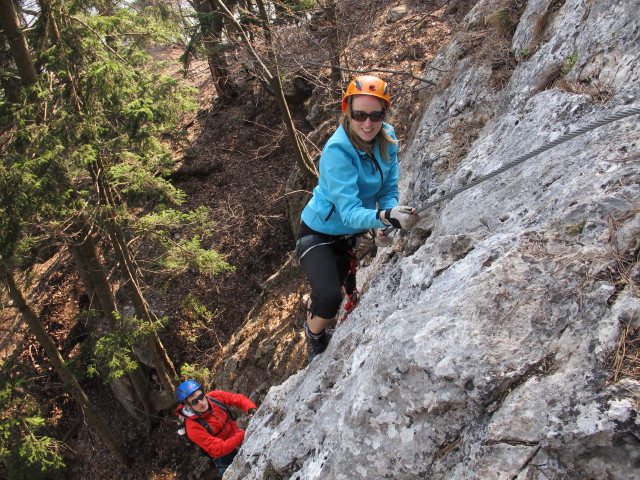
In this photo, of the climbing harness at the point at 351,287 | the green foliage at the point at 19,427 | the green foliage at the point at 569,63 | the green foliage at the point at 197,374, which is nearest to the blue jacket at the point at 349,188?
the climbing harness at the point at 351,287

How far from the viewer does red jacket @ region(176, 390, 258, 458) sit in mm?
5805

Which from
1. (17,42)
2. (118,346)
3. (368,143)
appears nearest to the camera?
(368,143)

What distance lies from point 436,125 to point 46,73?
7213mm

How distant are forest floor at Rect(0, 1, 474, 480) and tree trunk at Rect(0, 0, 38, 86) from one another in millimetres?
4738

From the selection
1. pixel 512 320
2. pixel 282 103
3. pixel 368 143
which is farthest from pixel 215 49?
pixel 512 320

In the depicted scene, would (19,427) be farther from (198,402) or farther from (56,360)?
(198,402)

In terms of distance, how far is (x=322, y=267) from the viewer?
3.85m

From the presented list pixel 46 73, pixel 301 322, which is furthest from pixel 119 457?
pixel 46 73

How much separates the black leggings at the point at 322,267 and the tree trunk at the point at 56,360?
6509 mm

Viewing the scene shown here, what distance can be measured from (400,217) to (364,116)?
85 cm

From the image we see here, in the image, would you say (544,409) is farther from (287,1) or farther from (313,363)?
(287,1)

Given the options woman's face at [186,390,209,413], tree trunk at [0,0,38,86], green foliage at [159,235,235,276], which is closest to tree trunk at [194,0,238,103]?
tree trunk at [0,0,38,86]

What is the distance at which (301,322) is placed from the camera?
857 centimetres

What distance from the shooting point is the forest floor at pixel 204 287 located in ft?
39.2
